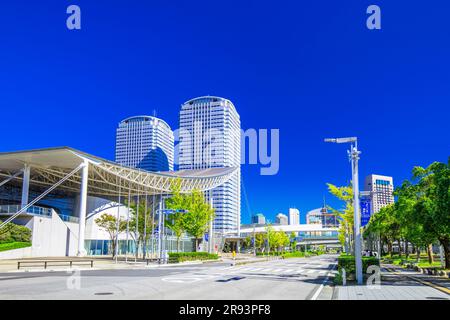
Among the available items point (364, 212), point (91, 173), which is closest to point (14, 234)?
point (91, 173)

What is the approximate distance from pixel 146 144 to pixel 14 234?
121059 millimetres

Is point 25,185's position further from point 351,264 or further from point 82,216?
point 351,264

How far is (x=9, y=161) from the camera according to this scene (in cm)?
5491

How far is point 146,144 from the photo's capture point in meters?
170

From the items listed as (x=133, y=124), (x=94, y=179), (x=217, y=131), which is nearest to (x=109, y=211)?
(x=94, y=179)

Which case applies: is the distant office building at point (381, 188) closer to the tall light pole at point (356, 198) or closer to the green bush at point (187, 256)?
the green bush at point (187, 256)

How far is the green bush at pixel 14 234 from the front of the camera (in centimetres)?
4869

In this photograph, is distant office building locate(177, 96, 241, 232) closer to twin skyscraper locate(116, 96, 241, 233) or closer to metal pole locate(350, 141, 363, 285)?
twin skyscraper locate(116, 96, 241, 233)

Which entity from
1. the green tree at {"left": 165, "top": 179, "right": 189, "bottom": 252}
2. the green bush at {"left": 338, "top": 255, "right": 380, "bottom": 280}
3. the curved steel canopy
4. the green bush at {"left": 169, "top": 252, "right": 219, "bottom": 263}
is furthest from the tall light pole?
the curved steel canopy

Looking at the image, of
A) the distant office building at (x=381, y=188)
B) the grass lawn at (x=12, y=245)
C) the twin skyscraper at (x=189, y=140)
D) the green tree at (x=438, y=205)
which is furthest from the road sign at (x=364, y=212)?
the twin skyscraper at (x=189, y=140)

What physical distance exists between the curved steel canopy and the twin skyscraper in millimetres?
58604

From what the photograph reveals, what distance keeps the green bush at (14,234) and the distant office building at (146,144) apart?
105 meters

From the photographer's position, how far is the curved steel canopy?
5242 cm
